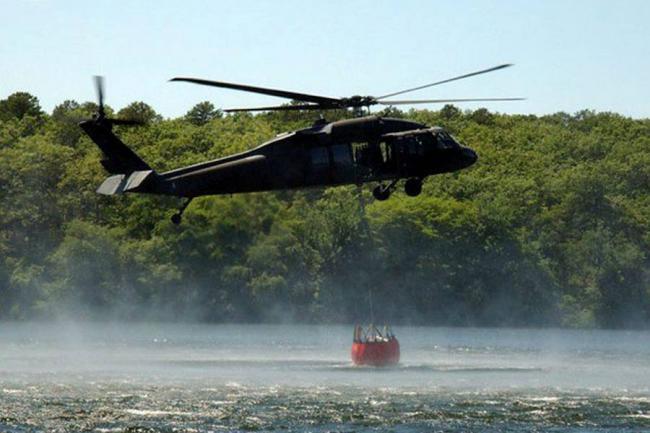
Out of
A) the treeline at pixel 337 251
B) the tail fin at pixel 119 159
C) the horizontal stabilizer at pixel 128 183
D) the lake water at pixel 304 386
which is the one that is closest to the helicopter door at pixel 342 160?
the horizontal stabilizer at pixel 128 183

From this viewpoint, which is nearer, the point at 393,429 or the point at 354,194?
the point at 393,429

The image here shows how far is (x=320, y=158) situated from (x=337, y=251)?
10316 cm

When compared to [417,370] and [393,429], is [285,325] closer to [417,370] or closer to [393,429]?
[417,370]

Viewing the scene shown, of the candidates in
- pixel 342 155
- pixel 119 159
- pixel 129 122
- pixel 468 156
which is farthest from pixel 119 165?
pixel 468 156

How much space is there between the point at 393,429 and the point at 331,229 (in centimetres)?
9356

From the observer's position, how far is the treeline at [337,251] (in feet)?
505

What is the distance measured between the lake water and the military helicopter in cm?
1247

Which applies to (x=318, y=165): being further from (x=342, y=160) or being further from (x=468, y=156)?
(x=468, y=156)

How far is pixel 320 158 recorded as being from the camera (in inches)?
2122

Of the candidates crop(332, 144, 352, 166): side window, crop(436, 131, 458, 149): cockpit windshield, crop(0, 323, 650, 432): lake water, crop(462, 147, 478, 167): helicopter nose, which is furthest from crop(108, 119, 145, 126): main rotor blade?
crop(0, 323, 650, 432): lake water

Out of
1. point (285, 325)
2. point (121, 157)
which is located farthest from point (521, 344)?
point (121, 157)

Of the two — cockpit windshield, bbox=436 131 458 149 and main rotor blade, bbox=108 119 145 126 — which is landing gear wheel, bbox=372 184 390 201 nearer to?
cockpit windshield, bbox=436 131 458 149

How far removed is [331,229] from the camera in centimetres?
15588

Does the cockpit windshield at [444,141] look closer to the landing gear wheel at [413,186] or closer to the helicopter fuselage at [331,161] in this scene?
Result: the helicopter fuselage at [331,161]
